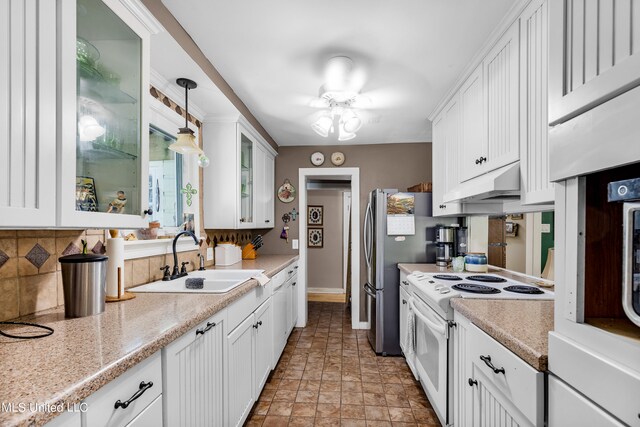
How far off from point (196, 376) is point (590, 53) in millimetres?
1694

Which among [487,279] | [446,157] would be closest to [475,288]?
[487,279]

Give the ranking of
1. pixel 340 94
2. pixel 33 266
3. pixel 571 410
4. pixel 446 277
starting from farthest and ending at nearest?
pixel 340 94 → pixel 446 277 → pixel 33 266 → pixel 571 410

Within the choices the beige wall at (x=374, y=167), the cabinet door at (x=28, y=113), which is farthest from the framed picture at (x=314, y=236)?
the cabinet door at (x=28, y=113)

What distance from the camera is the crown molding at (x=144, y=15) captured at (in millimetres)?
1288

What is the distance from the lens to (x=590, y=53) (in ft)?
2.57

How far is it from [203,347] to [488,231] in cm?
248

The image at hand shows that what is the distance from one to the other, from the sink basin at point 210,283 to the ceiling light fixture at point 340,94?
4.50 ft

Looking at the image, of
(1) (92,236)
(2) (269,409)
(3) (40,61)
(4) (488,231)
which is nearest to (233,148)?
(1) (92,236)

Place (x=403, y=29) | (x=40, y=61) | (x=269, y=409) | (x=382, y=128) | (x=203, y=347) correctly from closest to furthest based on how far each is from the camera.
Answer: (x=40, y=61), (x=203, y=347), (x=403, y=29), (x=269, y=409), (x=382, y=128)

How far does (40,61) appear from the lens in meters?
0.92

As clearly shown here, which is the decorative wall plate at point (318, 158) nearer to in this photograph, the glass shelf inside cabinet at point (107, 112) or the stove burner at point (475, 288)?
the stove burner at point (475, 288)

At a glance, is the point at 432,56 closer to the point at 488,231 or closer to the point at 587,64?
the point at 587,64

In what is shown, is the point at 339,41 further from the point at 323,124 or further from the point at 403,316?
the point at 403,316

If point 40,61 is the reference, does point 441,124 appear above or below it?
above
